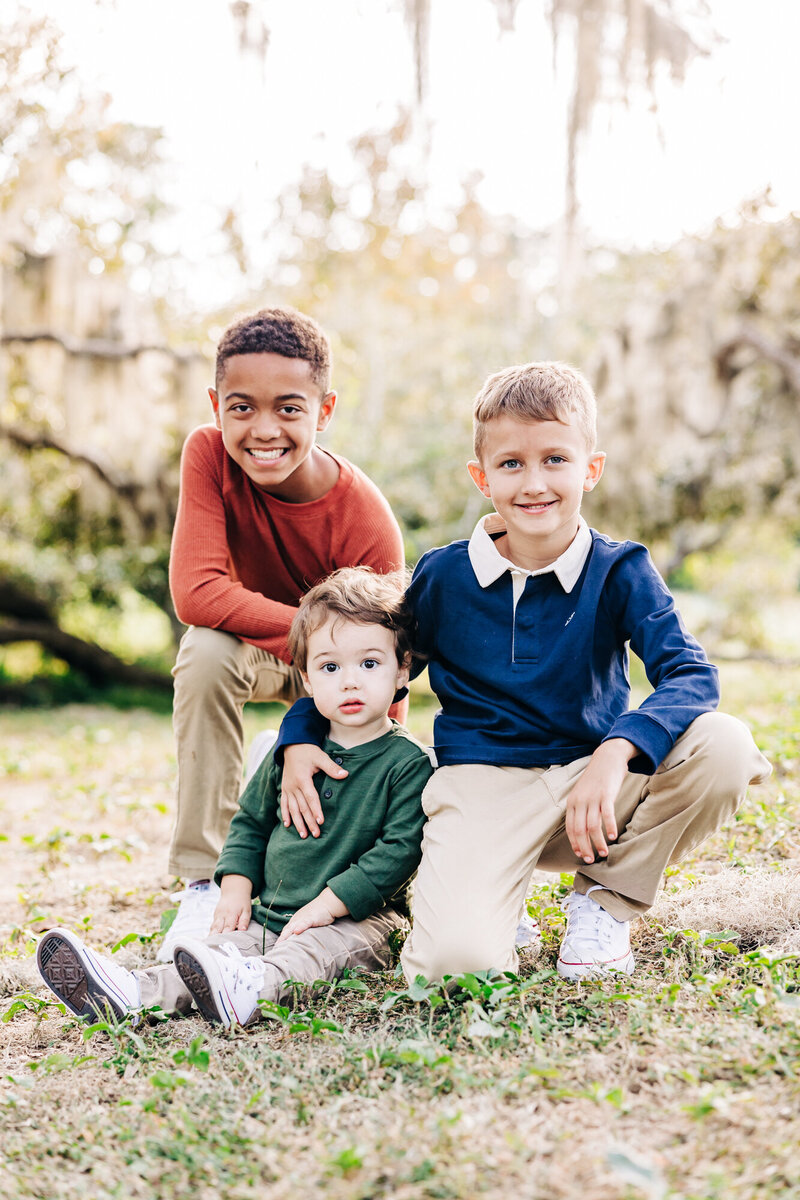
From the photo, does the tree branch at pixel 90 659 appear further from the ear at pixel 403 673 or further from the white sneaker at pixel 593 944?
the white sneaker at pixel 593 944

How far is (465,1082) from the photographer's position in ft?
6.01

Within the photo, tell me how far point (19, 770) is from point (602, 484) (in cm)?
627

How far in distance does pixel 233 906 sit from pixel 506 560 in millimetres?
1128

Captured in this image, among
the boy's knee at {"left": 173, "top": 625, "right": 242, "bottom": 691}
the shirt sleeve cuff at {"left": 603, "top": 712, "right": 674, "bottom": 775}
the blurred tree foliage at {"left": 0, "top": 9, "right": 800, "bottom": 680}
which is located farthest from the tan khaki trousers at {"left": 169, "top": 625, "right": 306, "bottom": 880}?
the blurred tree foliage at {"left": 0, "top": 9, "right": 800, "bottom": 680}

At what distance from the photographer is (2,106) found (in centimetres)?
938

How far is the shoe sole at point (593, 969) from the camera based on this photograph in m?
2.33

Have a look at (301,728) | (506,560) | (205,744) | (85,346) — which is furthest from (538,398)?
(85,346)

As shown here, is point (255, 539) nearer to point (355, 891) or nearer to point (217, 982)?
point (355, 891)

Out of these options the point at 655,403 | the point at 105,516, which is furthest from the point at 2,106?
the point at 655,403

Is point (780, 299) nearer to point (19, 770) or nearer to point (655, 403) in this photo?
point (655, 403)

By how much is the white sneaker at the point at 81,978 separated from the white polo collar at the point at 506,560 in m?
1.29

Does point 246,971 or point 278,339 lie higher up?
point 278,339

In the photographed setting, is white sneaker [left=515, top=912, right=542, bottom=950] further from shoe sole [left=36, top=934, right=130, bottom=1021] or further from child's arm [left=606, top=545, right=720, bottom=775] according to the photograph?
shoe sole [left=36, top=934, right=130, bottom=1021]

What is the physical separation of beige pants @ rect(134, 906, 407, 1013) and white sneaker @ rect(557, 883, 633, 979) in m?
0.47
